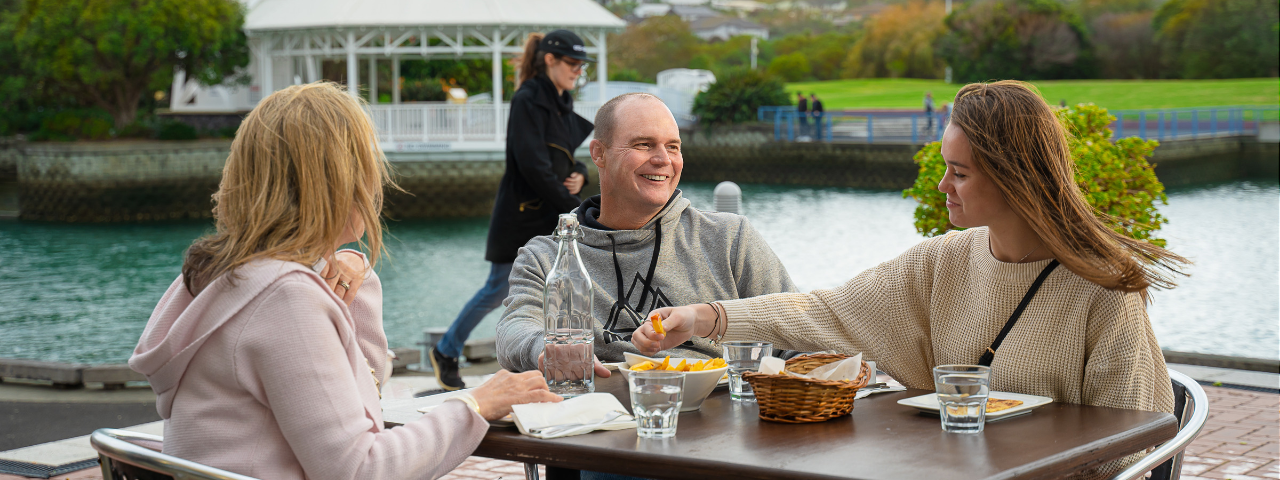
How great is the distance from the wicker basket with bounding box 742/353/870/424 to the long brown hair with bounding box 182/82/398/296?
2.35 feet

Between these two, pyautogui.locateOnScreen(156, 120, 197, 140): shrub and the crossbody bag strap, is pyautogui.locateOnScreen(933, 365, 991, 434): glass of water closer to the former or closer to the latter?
the crossbody bag strap

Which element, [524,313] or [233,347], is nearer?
[233,347]

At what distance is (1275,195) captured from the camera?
2670 cm

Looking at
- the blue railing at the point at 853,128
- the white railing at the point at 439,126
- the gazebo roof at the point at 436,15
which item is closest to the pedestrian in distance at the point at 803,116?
the blue railing at the point at 853,128

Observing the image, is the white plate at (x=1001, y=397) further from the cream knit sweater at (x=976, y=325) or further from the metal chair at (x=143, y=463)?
the metal chair at (x=143, y=463)

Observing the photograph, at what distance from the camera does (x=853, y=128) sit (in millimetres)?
34875

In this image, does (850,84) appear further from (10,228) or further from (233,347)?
(233,347)

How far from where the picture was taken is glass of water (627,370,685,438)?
65.1 inches

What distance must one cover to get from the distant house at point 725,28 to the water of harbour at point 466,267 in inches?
2709

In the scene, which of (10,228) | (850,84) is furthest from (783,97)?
(850,84)

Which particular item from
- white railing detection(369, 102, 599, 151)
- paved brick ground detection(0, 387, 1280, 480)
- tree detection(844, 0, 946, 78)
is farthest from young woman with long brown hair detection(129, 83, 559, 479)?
tree detection(844, 0, 946, 78)

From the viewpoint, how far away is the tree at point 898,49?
67.9 meters

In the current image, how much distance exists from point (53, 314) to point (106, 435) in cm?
1057

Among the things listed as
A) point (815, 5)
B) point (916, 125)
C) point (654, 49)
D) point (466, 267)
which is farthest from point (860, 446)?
point (815, 5)
